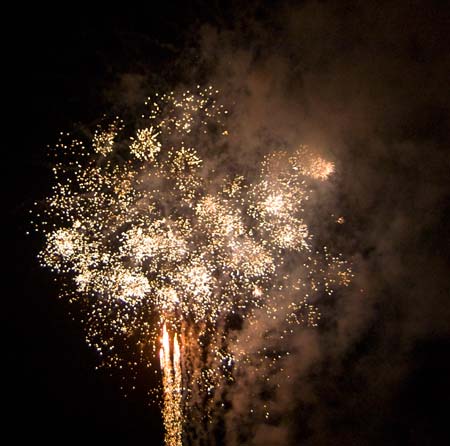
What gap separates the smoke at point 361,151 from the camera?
168cm

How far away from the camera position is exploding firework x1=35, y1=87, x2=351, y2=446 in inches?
67.1

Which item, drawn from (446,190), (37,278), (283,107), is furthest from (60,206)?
(446,190)

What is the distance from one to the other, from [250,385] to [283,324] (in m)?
0.33

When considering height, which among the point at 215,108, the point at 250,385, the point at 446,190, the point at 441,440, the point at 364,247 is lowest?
the point at 441,440

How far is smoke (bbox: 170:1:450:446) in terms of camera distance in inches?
66.2

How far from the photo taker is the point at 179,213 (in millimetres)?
1725

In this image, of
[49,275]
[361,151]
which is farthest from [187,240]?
[361,151]

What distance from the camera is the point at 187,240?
67.7 inches

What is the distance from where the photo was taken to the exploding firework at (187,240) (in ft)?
5.59

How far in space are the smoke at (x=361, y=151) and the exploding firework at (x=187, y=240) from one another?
13 cm

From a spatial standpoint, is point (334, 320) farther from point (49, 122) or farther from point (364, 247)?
point (49, 122)

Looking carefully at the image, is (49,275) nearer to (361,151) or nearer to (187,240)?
(187,240)

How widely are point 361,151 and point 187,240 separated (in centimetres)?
93

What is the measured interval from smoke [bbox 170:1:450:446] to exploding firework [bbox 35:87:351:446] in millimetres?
132
